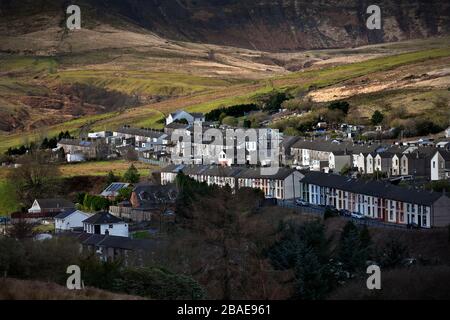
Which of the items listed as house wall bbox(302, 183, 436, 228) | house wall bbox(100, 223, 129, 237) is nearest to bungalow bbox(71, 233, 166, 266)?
house wall bbox(100, 223, 129, 237)

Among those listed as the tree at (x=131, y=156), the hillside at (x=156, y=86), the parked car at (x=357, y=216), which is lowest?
the parked car at (x=357, y=216)

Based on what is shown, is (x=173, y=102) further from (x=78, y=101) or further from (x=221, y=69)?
(x=221, y=69)

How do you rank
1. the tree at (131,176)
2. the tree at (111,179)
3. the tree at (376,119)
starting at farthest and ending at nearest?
the tree at (376,119) < the tree at (111,179) < the tree at (131,176)

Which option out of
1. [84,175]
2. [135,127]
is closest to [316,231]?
[84,175]

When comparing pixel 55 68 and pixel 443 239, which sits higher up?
pixel 55 68

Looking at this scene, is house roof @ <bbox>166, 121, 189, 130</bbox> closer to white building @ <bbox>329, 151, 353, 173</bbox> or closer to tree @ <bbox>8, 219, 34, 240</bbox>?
white building @ <bbox>329, 151, 353, 173</bbox>

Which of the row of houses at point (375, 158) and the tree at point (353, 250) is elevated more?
the row of houses at point (375, 158)

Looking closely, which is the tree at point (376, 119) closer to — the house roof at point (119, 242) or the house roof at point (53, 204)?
the house roof at point (53, 204)

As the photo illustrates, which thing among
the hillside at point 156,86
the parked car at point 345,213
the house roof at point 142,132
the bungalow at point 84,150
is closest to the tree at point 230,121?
the house roof at point 142,132
